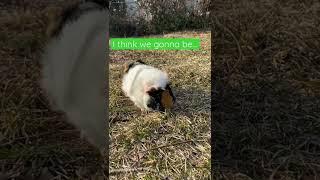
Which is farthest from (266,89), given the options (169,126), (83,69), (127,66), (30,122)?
(30,122)

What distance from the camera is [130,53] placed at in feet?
6.38

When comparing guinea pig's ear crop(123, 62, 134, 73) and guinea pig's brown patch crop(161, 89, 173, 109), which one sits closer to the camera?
guinea pig's ear crop(123, 62, 134, 73)

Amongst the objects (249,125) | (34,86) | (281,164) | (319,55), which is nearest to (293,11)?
(319,55)

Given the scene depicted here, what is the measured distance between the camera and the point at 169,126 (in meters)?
2.05

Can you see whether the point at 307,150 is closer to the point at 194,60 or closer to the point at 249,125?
the point at 249,125

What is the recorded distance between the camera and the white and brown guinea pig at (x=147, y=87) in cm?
196

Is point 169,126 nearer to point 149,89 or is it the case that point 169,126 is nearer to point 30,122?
point 149,89

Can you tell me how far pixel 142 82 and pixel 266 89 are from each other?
0.68 meters

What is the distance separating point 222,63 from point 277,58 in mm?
322

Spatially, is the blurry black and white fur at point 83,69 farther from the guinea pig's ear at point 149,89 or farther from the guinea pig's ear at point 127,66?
the guinea pig's ear at point 149,89

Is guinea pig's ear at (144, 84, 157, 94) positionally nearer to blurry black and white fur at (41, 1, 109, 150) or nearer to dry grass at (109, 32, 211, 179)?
dry grass at (109, 32, 211, 179)

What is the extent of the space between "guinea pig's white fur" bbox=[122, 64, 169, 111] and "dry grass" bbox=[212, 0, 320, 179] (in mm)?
354

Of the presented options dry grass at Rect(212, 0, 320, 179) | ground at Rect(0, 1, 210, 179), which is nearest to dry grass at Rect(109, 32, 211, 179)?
ground at Rect(0, 1, 210, 179)

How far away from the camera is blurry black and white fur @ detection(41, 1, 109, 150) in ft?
6.28
